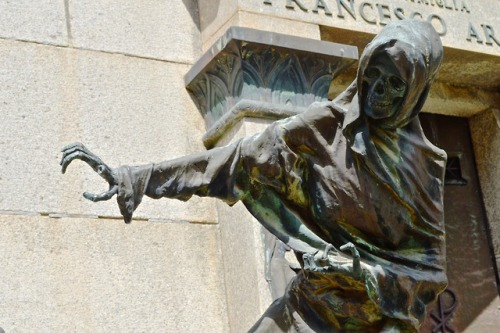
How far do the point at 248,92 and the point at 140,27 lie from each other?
0.62 meters

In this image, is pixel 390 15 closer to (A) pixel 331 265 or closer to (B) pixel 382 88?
(B) pixel 382 88

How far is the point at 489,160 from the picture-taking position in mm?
6918

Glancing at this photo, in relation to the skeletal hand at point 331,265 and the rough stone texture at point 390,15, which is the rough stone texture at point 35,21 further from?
the skeletal hand at point 331,265

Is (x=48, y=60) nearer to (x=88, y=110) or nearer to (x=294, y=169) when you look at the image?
(x=88, y=110)

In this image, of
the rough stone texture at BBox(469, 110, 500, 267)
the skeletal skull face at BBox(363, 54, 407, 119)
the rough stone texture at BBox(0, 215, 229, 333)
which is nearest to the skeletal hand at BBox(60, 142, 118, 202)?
the skeletal skull face at BBox(363, 54, 407, 119)

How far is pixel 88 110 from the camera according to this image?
530 cm

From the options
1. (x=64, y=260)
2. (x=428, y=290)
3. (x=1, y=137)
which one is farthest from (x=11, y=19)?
(x=428, y=290)

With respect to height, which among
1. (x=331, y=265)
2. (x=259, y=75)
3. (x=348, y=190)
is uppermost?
(x=259, y=75)

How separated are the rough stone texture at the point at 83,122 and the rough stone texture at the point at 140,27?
0.06 metres

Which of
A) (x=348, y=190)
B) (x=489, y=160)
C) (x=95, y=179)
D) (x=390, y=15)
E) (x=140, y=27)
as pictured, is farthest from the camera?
(x=489, y=160)

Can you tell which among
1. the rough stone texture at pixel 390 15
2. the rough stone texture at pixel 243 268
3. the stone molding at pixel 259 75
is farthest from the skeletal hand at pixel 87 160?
the rough stone texture at pixel 390 15

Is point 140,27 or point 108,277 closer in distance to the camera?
point 108,277

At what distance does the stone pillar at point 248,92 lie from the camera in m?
5.21

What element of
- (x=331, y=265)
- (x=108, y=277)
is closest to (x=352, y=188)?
(x=331, y=265)
